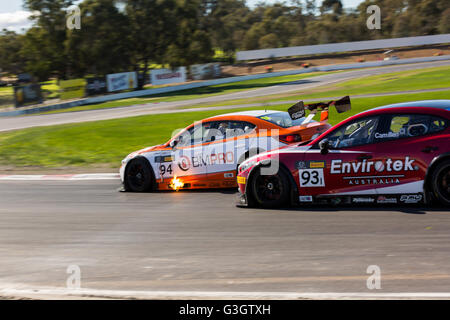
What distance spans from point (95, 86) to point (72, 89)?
2.20 m

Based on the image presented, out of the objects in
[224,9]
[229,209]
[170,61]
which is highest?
[224,9]

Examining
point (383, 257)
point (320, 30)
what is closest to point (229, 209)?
point (383, 257)

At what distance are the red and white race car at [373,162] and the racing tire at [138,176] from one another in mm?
3077

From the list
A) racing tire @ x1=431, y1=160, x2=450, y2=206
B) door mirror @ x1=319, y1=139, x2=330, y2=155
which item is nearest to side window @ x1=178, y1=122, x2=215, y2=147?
door mirror @ x1=319, y1=139, x2=330, y2=155

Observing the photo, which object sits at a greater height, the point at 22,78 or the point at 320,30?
the point at 320,30

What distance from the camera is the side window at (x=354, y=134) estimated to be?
7406 mm

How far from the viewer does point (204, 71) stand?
60312 mm

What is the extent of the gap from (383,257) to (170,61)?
6075cm

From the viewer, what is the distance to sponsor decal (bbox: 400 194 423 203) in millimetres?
7061

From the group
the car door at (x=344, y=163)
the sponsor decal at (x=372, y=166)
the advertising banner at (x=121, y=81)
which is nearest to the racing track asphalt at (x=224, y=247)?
the car door at (x=344, y=163)

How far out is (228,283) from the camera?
5070 mm

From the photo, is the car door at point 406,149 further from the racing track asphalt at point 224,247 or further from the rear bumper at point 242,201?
the rear bumper at point 242,201

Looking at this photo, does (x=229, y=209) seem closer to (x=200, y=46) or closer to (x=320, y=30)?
(x=200, y=46)
